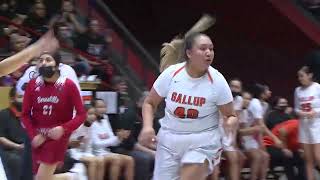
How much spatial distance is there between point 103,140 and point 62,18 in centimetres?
439

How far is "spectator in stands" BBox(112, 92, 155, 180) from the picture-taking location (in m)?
11.1

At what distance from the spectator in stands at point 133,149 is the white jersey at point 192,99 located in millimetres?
3866

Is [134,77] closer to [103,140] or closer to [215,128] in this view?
[103,140]

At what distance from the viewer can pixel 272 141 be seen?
12.4m

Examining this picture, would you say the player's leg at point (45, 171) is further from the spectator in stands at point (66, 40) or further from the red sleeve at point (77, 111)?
the spectator in stands at point (66, 40)

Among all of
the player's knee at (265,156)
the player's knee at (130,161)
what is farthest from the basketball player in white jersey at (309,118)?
the player's knee at (130,161)

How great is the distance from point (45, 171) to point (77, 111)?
730 millimetres

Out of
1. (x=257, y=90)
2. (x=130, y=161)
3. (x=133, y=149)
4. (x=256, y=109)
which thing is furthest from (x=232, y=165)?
(x=257, y=90)

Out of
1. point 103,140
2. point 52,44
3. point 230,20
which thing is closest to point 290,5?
point 230,20

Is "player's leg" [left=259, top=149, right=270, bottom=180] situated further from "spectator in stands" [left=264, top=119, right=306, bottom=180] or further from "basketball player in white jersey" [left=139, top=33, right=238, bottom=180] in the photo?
"basketball player in white jersey" [left=139, top=33, right=238, bottom=180]

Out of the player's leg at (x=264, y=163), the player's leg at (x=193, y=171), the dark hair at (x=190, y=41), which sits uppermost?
the dark hair at (x=190, y=41)

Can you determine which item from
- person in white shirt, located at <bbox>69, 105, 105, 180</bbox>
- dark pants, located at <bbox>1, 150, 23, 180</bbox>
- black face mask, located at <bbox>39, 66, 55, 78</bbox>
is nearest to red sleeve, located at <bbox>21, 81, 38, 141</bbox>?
black face mask, located at <bbox>39, 66, 55, 78</bbox>

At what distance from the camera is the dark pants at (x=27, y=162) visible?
30.8ft

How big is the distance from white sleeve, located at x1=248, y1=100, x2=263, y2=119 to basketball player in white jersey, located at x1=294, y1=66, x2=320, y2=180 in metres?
0.56
